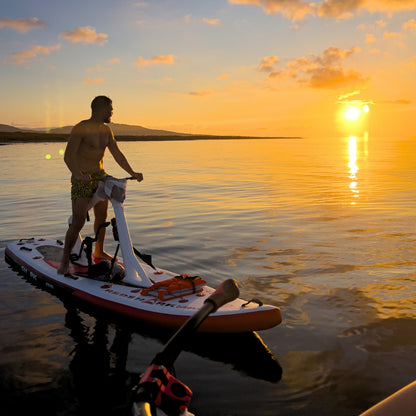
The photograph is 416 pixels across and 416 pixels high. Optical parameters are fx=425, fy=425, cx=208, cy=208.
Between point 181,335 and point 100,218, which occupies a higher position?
point 181,335

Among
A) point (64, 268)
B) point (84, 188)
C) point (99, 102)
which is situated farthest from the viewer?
point (64, 268)

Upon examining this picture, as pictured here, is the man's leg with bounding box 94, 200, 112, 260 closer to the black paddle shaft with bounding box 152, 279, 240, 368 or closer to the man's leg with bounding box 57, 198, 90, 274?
the man's leg with bounding box 57, 198, 90, 274

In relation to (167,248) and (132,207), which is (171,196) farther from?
(167,248)

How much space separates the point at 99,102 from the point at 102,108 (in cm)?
10

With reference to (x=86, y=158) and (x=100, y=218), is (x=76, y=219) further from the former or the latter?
(x=86, y=158)

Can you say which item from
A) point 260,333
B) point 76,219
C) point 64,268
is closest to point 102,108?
point 76,219

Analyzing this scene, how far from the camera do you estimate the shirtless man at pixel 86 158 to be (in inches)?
272

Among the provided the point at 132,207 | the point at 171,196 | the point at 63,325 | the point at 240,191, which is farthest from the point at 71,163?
the point at 240,191

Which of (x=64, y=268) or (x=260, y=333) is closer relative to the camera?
(x=260, y=333)

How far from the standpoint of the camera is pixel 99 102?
22.8 feet

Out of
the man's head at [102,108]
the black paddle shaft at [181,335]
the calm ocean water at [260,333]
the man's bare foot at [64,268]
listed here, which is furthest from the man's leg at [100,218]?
the black paddle shaft at [181,335]

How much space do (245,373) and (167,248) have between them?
18.9 feet

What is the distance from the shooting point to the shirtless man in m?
6.91

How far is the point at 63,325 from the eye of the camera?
6.09m
